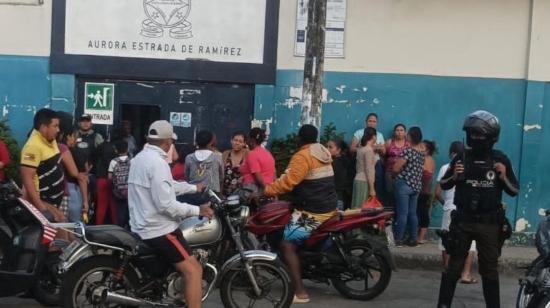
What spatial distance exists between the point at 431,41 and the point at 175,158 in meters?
4.17

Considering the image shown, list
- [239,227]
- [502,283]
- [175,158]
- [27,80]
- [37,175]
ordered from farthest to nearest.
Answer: [27,80] → [175,158] → [502,283] → [37,175] → [239,227]

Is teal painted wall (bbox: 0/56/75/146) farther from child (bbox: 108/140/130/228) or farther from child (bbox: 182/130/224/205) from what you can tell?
child (bbox: 182/130/224/205)

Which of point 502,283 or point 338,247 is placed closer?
point 338,247

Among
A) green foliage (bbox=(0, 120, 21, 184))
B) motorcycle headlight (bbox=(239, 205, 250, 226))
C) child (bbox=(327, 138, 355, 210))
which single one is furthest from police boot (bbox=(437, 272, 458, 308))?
green foliage (bbox=(0, 120, 21, 184))

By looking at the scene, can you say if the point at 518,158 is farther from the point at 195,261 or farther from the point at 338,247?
the point at 195,261

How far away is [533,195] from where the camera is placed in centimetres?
1175

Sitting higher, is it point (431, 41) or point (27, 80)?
point (431, 41)

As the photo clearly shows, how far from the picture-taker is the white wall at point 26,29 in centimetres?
1162

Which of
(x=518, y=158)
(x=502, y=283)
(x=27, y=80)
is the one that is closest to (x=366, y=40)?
(x=518, y=158)

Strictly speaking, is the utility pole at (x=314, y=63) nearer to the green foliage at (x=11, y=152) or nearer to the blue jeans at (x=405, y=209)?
the blue jeans at (x=405, y=209)

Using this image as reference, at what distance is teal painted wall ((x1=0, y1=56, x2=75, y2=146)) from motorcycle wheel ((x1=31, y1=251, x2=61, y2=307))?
5154 millimetres

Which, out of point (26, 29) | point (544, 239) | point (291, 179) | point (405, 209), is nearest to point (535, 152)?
point (405, 209)

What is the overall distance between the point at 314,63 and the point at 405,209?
242 centimetres

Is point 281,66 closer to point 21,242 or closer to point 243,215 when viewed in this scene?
point 243,215
